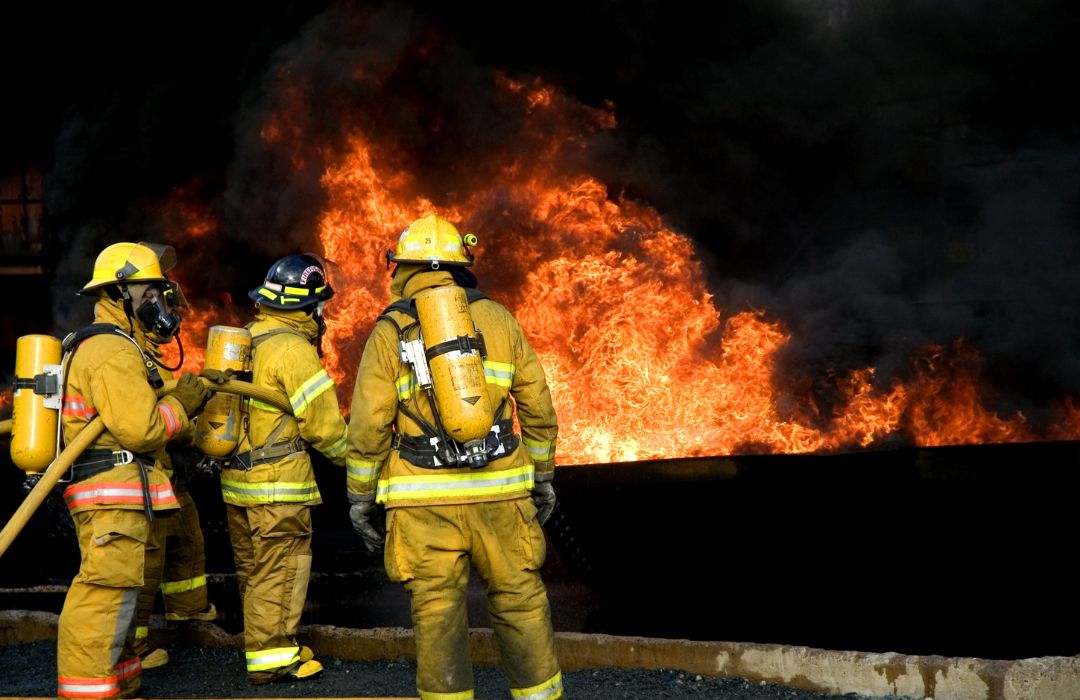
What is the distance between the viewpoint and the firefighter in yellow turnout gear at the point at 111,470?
389 centimetres

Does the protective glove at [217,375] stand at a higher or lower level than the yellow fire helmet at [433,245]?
lower

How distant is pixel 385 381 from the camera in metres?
3.66

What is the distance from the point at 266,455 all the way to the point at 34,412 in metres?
1.11

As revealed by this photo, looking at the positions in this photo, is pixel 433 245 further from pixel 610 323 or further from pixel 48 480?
pixel 610 323

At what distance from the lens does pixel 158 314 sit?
434 cm

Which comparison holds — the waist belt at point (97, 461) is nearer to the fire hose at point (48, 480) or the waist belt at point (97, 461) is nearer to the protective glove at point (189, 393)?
the fire hose at point (48, 480)

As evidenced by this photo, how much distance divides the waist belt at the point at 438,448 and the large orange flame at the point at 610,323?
14.7 ft

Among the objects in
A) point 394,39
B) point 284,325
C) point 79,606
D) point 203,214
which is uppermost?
point 394,39

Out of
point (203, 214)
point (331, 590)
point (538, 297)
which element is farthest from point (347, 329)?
point (331, 590)

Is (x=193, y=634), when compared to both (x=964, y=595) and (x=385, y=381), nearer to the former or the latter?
(x=385, y=381)

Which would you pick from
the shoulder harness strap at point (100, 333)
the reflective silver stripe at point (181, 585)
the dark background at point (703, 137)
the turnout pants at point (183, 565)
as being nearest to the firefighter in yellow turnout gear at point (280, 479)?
the turnout pants at point (183, 565)

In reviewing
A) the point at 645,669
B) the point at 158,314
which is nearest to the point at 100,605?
the point at 158,314

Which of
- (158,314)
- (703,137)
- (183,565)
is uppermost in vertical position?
(703,137)

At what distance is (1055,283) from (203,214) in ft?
29.9
